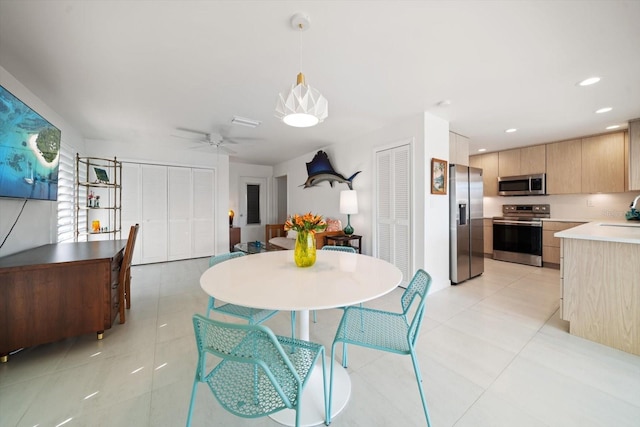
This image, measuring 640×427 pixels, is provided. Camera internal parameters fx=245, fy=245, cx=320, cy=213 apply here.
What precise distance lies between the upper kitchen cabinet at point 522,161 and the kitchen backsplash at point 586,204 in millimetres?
604

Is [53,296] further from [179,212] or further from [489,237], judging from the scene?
[489,237]

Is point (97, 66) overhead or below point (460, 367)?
overhead

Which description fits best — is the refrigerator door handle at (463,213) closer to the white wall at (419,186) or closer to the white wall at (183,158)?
the white wall at (419,186)

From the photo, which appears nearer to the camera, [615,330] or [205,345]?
[205,345]

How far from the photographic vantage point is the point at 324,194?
5102 mm

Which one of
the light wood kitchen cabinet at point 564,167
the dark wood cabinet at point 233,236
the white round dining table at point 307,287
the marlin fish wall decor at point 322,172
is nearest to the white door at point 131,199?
the dark wood cabinet at point 233,236

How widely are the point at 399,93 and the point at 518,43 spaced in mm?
1035

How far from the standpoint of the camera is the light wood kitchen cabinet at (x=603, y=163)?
3.91m

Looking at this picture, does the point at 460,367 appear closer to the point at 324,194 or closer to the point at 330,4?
the point at 330,4

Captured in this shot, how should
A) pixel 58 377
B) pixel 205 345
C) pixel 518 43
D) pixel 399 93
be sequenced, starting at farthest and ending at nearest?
pixel 399 93 < pixel 518 43 < pixel 58 377 < pixel 205 345

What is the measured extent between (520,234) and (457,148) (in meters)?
2.38

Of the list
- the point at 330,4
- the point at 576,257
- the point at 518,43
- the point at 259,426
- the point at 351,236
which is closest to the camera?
the point at 259,426

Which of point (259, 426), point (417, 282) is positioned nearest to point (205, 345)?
point (259, 426)

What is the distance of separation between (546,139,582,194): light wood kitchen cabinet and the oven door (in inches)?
28.9
